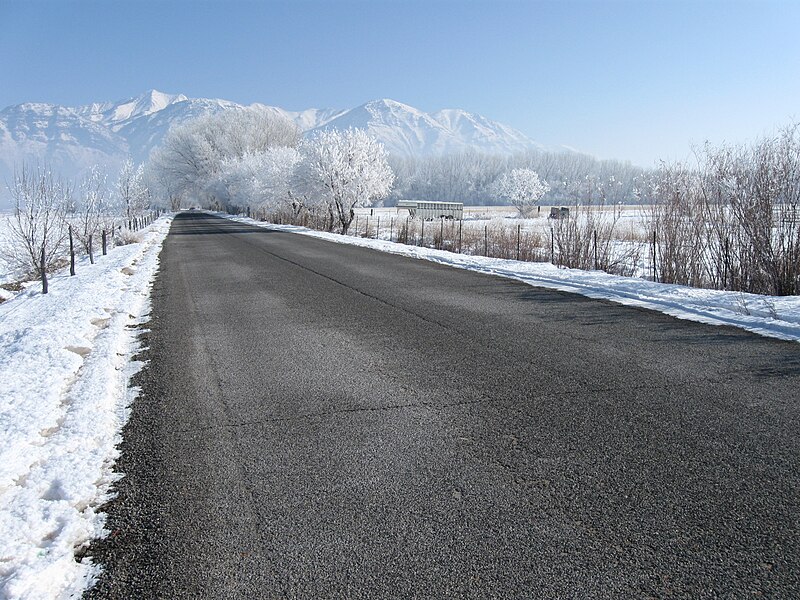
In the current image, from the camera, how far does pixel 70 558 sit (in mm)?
2510

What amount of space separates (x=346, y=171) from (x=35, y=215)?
25406 millimetres

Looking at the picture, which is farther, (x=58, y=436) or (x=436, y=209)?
(x=436, y=209)

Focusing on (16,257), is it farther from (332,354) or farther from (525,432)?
(525,432)

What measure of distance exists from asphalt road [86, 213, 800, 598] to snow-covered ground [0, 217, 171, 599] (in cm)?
17

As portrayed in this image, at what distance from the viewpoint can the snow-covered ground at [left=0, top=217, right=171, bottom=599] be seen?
8.15 ft

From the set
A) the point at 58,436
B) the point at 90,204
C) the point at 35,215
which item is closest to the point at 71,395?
the point at 58,436

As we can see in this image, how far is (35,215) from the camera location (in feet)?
55.9

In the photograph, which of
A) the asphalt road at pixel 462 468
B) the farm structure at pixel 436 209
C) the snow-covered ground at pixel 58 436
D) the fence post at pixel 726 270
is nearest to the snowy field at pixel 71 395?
the snow-covered ground at pixel 58 436

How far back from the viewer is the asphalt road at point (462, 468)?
234cm

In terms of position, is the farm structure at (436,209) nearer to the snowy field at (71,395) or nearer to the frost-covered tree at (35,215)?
the frost-covered tree at (35,215)

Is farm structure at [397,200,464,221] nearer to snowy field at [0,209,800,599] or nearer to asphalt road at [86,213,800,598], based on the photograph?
snowy field at [0,209,800,599]

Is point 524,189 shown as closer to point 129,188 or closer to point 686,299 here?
point 129,188

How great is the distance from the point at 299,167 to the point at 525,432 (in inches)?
1656

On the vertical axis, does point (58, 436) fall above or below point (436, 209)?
below
